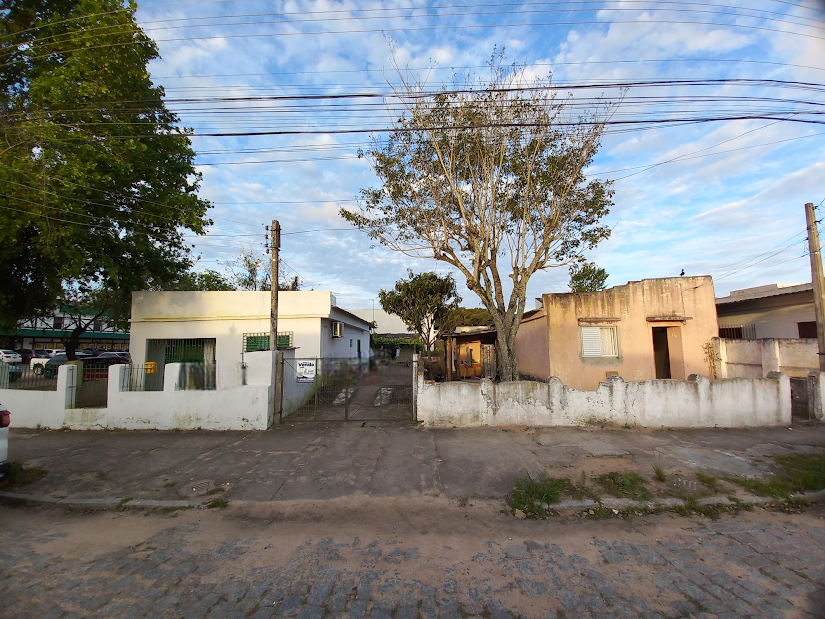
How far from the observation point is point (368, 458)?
6.55 metres

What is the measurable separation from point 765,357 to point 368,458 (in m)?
12.0

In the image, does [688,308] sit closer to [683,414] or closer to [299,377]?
[683,414]

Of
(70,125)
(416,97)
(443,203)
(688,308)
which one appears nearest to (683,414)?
(688,308)

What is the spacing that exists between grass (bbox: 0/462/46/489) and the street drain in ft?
8.25

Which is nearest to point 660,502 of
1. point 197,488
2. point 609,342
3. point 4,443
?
point 197,488

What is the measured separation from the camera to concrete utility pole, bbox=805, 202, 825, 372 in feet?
31.2

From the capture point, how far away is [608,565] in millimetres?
3521

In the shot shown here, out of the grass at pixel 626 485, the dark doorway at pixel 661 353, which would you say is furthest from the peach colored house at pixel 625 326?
the grass at pixel 626 485

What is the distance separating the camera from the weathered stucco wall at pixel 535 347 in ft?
41.0

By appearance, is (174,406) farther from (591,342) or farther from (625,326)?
(625,326)

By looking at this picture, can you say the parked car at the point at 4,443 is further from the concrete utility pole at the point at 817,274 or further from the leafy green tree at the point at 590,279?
the leafy green tree at the point at 590,279

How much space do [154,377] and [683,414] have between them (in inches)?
498

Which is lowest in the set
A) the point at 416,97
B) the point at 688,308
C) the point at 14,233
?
the point at 688,308

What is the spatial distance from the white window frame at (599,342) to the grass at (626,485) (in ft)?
21.8
